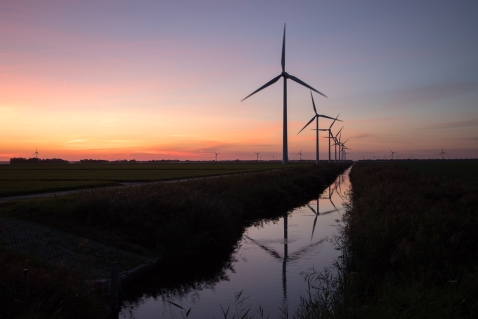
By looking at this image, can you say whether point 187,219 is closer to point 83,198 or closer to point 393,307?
point 83,198

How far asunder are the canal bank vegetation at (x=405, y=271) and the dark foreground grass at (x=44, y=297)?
4965 mm

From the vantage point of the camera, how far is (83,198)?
20188mm

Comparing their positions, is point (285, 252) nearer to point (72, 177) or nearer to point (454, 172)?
point (72, 177)

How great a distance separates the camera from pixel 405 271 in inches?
503

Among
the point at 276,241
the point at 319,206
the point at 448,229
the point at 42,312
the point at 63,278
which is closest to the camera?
the point at 42,312

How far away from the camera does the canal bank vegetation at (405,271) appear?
9344 millimetres

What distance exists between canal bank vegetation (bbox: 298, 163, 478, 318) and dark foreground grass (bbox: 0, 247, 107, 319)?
4.96 meters


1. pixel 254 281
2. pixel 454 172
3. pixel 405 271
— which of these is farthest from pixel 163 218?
pixel 454 172

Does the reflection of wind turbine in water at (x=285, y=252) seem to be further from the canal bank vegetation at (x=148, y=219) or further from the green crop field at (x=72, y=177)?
the green crop field at (x=72, y=177)

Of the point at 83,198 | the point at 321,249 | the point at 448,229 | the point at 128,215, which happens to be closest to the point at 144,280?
the point at 128,215

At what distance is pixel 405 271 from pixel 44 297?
377 inches

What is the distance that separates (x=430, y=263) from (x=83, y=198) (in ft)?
48.2

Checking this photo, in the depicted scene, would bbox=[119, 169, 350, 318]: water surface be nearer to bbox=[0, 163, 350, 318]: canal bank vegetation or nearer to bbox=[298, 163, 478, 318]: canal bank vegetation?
bbox=[298, 163, 478, 318]: canal bank vegetation

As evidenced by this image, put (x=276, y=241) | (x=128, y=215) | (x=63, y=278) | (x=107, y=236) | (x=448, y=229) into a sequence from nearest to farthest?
(x=63, y=278) → (x=448, y=229) → (x=107, y=236) → (x=128, y=215) → (x=276, y=241)
